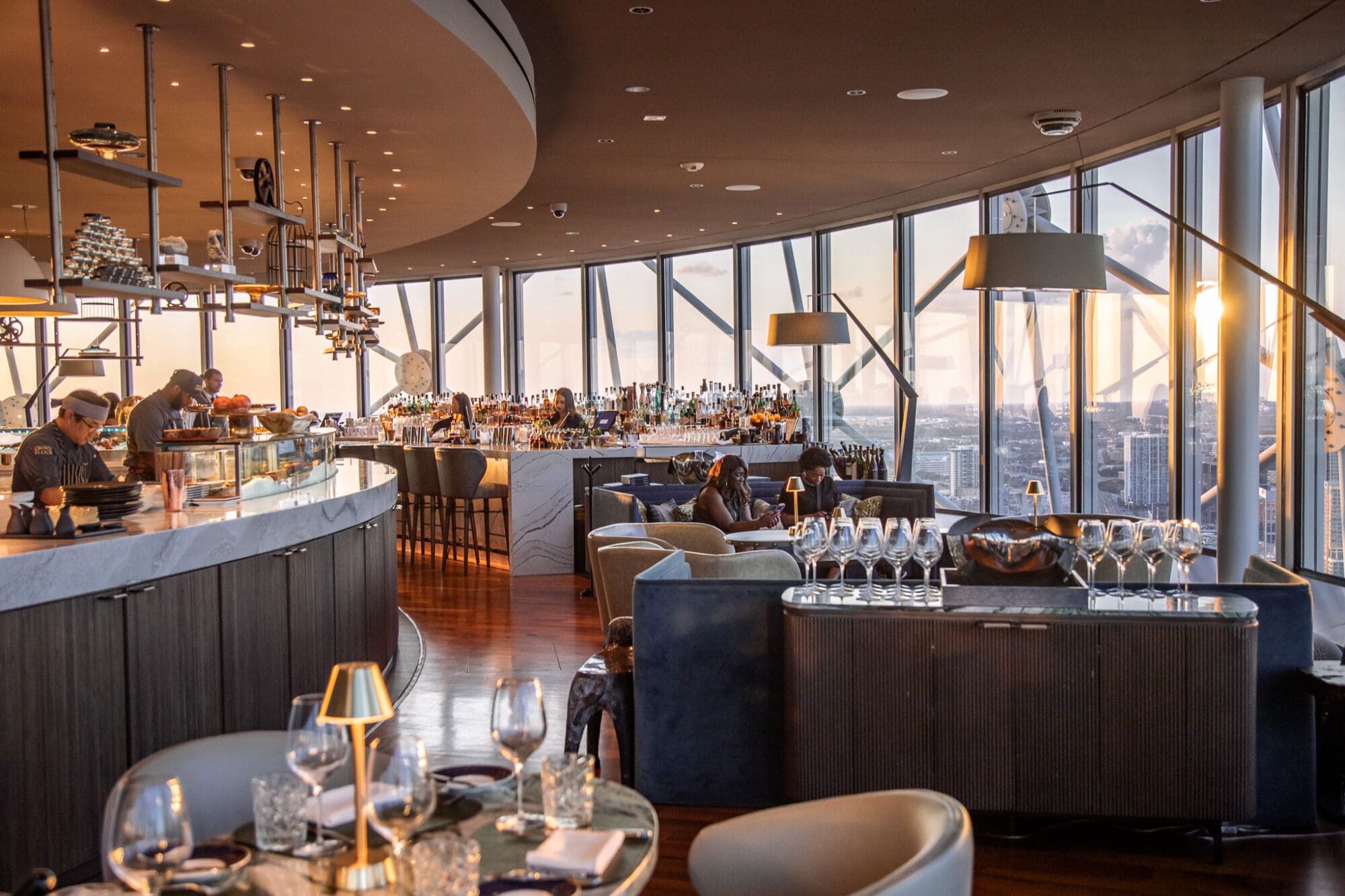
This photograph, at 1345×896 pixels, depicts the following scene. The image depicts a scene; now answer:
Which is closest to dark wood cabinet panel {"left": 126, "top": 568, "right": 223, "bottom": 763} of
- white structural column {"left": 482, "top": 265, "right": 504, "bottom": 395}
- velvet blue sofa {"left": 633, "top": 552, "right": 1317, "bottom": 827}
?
velvet blue sofa {"left": 633, "top": 552, "right": 1317, "bottom": 827}

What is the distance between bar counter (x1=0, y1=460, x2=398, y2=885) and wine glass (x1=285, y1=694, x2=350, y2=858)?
77.3 inches

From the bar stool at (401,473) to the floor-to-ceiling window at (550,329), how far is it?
4941 mm

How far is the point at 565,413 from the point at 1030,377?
4298 millimetres

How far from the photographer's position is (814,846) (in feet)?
7.83

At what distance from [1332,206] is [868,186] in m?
4.68

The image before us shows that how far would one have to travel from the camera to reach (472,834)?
6.88 feet

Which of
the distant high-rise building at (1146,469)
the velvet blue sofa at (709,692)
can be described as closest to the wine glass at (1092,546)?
the velvet blue sofa at (709,692)

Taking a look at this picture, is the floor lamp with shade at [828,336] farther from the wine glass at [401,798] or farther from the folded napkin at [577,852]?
the wine glass at [401,798]

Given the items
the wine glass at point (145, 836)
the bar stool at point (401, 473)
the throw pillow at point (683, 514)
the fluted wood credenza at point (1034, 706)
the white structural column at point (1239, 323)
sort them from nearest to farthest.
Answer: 1. the wine glass at point (145, 836)
2. the fluted wood credenza at point (1034, 706)
3. the white structural column at point (1239, 323)
4. the throw pillow at point (683, 514)
5. the bar stool at point (401, 473)

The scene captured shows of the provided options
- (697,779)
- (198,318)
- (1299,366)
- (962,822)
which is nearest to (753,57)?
(1299,366)

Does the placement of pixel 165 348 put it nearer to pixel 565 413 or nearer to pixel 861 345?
pixel 565 413

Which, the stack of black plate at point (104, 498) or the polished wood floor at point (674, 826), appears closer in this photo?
the polished wood floor at point (674, 826)

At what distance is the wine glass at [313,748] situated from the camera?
6.37 ft

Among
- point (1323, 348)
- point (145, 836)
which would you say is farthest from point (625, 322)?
point (145, 836)
